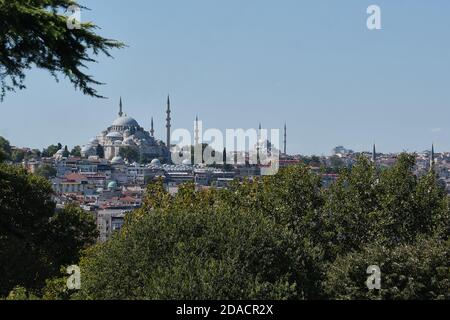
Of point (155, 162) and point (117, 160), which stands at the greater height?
point (117, 160)

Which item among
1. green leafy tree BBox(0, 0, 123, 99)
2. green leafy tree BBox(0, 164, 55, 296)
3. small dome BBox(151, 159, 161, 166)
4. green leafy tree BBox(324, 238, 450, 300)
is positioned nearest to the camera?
green leafy tree BBox(0, 0, 123, 99)

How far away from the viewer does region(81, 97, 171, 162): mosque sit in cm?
15400

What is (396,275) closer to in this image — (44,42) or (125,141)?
(44,42)

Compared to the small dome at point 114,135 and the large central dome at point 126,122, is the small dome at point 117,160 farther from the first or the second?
the large central dome at point 126,122

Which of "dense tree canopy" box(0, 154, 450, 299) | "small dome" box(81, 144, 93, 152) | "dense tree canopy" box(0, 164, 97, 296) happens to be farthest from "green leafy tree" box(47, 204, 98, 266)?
"small dome" box(81, 144, 93, 152)

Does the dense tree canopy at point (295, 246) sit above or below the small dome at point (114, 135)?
below

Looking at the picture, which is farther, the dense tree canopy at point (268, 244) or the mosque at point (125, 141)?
the mosque at point (125, 141)

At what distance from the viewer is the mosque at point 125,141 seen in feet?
505

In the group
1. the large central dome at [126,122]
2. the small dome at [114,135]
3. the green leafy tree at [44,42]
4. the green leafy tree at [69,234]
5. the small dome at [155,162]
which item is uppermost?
the large central dome at [126,122]

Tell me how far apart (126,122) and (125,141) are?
17.8 feet

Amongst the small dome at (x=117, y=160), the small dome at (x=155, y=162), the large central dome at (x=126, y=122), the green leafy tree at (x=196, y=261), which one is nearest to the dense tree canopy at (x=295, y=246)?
the green leafy tree at (x=196, y=261)

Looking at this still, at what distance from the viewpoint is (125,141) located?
15288cm

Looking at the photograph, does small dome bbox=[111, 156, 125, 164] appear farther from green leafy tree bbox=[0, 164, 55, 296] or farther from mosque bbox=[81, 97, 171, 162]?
green leafy tree bbox=[0, 164, 55, 296]

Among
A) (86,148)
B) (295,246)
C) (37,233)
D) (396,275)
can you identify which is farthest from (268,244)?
(86,148)
